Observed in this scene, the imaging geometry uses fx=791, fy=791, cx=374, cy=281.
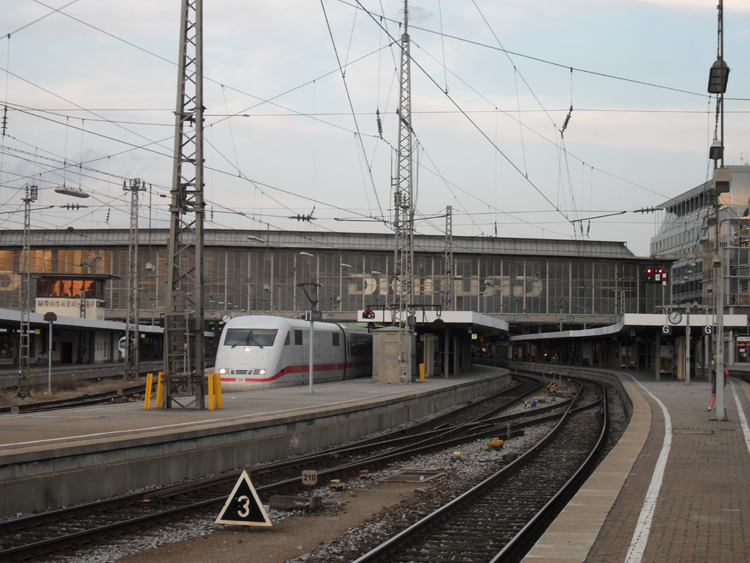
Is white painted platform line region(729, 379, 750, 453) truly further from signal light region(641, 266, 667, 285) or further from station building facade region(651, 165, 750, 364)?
station building facade region(651, 165, 750, 364)

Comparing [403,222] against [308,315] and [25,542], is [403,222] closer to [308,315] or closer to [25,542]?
[308,315]

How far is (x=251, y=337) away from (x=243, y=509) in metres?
19.5

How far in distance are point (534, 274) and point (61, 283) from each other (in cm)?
4759

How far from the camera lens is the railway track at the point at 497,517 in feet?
29.6

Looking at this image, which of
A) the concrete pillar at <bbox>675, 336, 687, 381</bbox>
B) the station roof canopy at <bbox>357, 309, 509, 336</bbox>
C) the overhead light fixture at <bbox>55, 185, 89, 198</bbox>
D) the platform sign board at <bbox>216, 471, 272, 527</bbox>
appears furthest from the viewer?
the concrete pillar at <bbox>675, 336, 687, 381</bbox>

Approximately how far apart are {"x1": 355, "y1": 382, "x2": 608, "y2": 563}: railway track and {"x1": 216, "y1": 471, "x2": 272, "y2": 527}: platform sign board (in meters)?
1.75

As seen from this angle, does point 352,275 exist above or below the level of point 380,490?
above

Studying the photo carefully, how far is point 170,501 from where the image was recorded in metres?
11.6

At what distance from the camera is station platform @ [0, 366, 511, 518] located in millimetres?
10633

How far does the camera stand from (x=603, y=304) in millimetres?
83500

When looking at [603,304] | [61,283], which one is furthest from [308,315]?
[603,304]

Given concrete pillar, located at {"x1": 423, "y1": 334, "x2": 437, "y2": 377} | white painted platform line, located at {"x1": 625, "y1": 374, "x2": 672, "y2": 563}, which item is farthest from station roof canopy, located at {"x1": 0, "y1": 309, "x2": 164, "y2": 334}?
white painted platform line, located at {"x1": 625, "y1": 374, "x2": 672, "y2": 563}

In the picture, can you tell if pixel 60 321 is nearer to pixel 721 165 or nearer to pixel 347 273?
pixel 721 165

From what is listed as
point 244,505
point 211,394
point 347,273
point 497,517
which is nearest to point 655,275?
point 211,394
